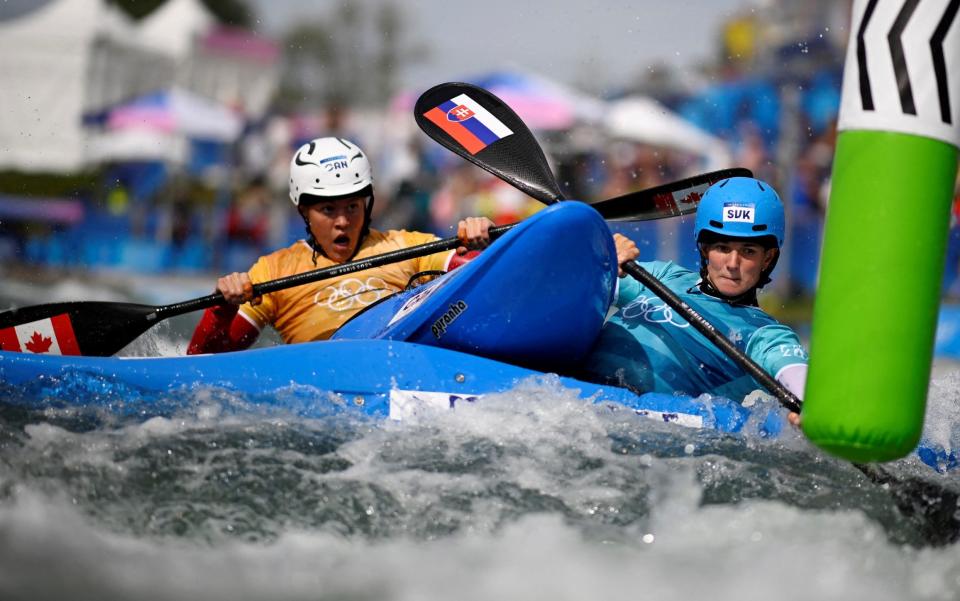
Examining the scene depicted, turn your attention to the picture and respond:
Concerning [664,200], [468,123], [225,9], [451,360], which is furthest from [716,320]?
A: [225,9]

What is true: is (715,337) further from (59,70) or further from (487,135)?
(59,70)

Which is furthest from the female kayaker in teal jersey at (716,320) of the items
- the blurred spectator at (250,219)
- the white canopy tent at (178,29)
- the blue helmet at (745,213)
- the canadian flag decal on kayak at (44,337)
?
the white canopy tent at (178,29)

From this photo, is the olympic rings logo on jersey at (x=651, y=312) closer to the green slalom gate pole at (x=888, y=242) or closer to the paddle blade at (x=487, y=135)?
the paddle blade at (x=487, y=135)

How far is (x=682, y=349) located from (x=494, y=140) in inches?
54.3

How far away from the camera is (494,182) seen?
1489 cm

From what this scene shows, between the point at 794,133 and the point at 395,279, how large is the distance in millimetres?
7038

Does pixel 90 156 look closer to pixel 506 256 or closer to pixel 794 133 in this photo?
pixel 794 133

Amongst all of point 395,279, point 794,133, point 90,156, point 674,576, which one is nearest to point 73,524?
point 674,576

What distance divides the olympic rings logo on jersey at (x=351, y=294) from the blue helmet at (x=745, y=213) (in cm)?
165

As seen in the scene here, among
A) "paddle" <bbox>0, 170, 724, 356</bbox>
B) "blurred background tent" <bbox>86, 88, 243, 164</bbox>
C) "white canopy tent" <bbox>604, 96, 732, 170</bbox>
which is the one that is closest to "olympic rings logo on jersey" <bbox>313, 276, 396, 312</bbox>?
"paddle" <bbox>0, 170, 724, 356</bbox>

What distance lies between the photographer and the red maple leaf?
5.52 m

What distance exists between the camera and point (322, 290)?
575 centimetres

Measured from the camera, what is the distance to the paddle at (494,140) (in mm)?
4926

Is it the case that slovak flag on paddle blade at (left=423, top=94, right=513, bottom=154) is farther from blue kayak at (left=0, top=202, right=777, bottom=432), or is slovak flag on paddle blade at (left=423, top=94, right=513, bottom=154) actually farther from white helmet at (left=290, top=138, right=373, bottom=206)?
blue kayak at (left=0, top=202, right=777, bottom=432)
